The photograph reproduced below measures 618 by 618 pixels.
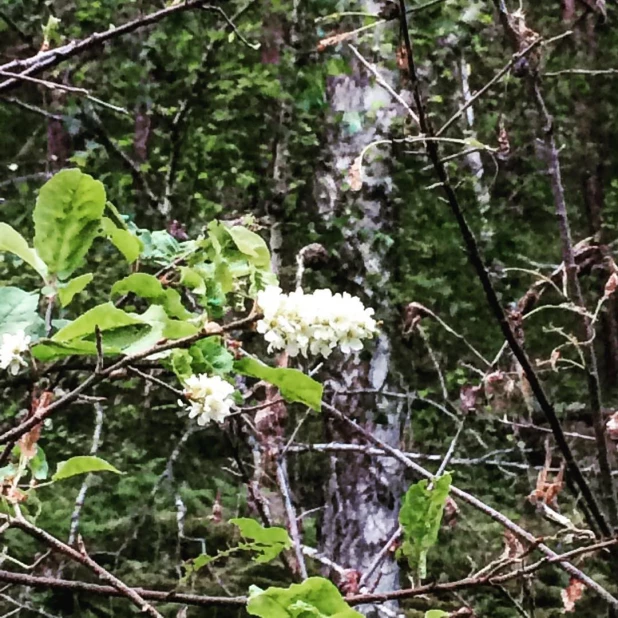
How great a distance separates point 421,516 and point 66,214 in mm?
380

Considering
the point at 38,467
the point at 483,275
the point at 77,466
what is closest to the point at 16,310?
the point at 77,466

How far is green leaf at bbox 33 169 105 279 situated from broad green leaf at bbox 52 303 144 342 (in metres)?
0.08

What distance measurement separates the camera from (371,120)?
1.92m

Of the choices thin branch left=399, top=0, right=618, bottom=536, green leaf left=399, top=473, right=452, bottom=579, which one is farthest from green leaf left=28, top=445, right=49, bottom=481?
thin branch left=399, top=0, right=618, bottom=536

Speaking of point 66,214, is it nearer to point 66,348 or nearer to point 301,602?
point 66,348

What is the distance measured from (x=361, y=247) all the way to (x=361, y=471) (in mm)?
536

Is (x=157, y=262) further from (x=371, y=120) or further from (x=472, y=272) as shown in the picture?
(x=472, y=272)

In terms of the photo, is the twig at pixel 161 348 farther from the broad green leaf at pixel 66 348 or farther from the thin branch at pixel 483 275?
the thin branch at pixel 483 275

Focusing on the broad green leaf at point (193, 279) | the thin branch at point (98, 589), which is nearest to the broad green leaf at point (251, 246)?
the broad green leaf at point (193, 279)

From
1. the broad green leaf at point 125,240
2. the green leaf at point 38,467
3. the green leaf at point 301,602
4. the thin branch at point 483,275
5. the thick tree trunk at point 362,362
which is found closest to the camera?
the green leaf at point 301,602

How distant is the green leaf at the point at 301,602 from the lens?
0.46 meters

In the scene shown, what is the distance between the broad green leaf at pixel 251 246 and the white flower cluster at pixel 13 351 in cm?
17

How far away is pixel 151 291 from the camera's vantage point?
0.55m

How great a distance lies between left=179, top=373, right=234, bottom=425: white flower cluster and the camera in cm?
53
